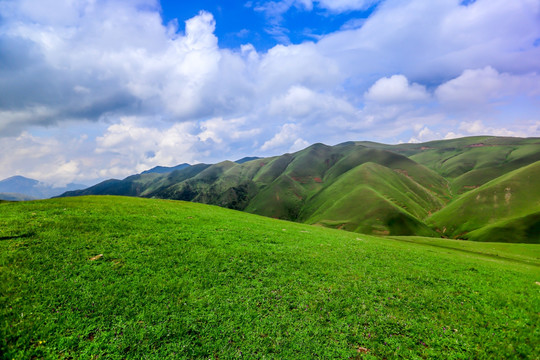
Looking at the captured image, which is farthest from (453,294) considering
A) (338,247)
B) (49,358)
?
(49,358)

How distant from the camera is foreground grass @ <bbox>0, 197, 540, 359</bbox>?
10898mm

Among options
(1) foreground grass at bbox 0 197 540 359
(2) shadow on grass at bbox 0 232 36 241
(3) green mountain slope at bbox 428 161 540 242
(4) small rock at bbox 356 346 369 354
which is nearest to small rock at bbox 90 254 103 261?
(1) foreground grass at bbox 0 197 540 359

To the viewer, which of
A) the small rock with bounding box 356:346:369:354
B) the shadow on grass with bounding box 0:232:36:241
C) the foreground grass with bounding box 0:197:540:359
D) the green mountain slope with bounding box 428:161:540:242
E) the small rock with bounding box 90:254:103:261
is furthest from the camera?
the green mountain slope with bounding box 428:161:540:242

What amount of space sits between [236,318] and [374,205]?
181 meters

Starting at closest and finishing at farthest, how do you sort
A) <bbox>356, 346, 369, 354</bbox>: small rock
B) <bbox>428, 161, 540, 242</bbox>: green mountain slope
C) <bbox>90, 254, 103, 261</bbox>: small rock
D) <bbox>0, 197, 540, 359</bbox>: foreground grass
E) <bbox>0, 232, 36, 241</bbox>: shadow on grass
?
<bbox>0, 197, 540, 359</bbox>: foreground grass < <bbox>356, 346, 369, 354</bbox>: small rock < <bbox>90, 254, 103, 261</bbox>: small rock < <bbox>0, 232, 36, 241</bbox>: shadow on grass < <bbox>428, 161, 540, 242</bbox>: green mountain slope

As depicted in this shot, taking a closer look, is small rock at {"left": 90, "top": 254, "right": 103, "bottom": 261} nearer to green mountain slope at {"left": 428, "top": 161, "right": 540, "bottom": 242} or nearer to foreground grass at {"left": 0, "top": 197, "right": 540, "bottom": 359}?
foreground grass at {"left": 0, "top": 197, "right": 540, "bottom": 359}

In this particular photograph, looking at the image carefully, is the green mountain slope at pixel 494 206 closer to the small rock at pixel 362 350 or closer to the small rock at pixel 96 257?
the small rock at pixel 362 350

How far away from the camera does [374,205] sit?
170625 mm

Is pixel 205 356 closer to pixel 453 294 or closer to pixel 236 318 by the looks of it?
pixel 236 318

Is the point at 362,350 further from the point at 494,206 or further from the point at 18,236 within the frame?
the point at 494,206

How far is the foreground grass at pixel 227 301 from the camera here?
1090 cm

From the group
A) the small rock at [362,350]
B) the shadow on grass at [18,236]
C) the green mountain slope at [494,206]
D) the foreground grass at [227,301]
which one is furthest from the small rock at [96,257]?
the green mountain slope at [494,206]

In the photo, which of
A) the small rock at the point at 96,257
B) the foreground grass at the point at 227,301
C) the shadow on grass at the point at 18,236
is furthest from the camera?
the shadow on grass at the point at 18,236

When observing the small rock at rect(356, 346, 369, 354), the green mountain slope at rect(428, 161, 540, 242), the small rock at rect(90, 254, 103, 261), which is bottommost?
the green mountain slope at rect(428, 161, 540, 242)
